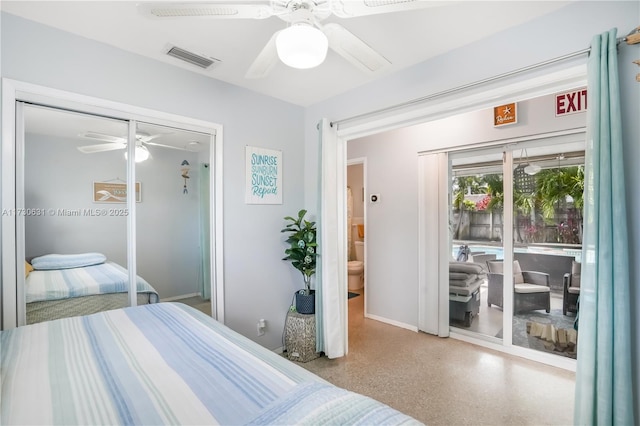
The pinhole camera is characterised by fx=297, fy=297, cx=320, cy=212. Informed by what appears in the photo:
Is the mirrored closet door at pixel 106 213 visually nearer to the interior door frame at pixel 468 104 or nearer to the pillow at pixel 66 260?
the pillow at pixel 66 260

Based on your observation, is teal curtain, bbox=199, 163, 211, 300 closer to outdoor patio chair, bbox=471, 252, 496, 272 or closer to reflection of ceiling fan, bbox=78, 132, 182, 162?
reflection of ceiling fan, bbox=78, 132, 182, 162

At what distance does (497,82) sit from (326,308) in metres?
2.23

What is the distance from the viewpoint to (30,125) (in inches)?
72.4

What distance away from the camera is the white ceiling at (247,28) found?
5.58 feet

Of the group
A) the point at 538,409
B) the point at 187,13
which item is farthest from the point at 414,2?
the point at 538,409

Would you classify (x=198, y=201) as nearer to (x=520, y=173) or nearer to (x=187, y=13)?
(x=187, y=13)

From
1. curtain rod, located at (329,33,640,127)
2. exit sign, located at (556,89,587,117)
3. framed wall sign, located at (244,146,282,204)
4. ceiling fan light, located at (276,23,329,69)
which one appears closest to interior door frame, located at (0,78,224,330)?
framed wall sign, located at (244,146,282,204)

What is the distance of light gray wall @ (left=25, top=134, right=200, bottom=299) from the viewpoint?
1884 mm

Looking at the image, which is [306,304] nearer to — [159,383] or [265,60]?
[159,383]

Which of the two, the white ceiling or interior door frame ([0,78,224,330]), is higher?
the white ceiling

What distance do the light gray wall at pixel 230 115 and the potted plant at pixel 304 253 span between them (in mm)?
172

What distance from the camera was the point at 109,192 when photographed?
2.13 meters

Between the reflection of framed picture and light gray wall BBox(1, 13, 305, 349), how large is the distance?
22.1 inches

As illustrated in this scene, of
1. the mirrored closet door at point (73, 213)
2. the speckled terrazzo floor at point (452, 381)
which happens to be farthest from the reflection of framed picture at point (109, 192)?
the speckled terrazzo floor at point (452, 381)
